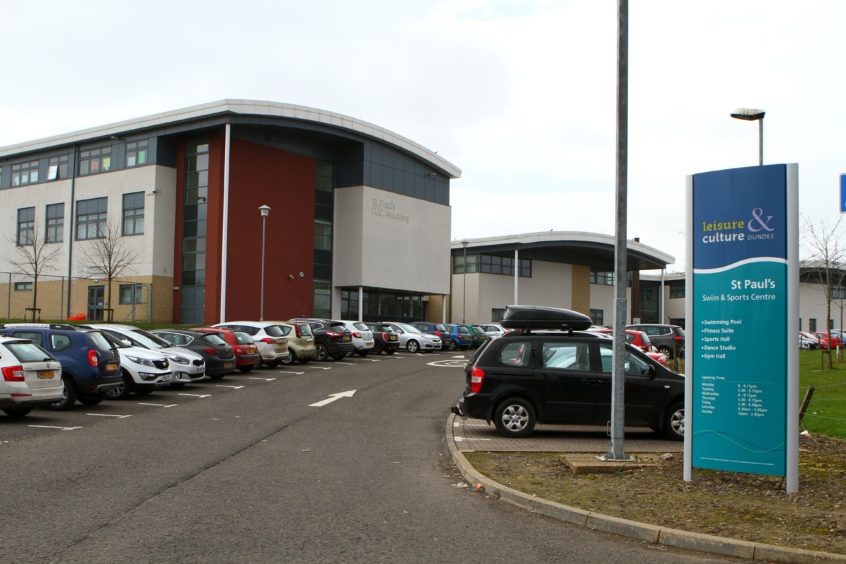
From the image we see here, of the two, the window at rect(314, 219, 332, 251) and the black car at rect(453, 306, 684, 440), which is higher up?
the window at rect(314, 219, 332, 251)

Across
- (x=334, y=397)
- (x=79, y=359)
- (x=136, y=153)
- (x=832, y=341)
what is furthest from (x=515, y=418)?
(x=832, y=341)

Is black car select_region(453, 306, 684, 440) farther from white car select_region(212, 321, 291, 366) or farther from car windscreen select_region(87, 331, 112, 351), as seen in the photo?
white car select_region(212, 321, 291, 366)

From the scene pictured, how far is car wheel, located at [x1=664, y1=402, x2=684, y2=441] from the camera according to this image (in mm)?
12445

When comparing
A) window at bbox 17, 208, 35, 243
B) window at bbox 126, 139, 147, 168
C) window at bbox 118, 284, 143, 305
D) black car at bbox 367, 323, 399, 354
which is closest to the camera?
black car at bbox 367, 323, 399, 354

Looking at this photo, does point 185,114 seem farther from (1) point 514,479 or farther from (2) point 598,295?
(2) point 598,295

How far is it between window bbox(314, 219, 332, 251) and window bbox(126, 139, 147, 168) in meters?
10.7

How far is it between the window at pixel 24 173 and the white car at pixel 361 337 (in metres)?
30.5

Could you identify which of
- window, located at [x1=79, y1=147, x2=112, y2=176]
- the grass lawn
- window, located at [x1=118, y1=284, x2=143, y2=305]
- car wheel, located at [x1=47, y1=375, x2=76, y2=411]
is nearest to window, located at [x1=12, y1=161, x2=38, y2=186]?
window, located at [x1=79, y1=147, x2=112, y2=176]

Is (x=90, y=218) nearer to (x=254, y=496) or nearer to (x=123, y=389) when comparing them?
(x=123, y=389)

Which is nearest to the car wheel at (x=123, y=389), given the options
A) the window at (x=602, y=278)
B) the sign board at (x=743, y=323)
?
the sign board at (x=743, y=323)

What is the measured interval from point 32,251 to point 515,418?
47.1m

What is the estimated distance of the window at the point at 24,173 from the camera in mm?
52969

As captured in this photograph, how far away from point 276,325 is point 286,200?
2202 cm

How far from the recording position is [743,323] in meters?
8.51
